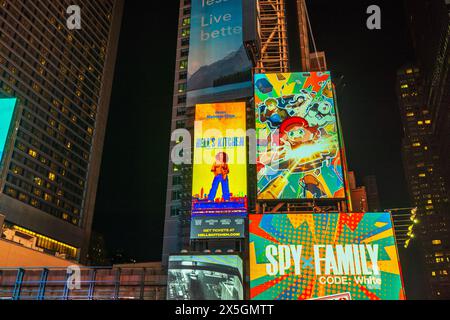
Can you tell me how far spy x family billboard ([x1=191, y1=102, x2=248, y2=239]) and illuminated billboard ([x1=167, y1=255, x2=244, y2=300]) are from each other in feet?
25.6

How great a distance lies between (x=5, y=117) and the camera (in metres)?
34.8

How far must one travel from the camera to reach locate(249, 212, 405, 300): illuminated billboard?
3139 centimetres

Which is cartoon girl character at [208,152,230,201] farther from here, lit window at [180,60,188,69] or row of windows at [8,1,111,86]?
row of windows at [8,1,111,86]

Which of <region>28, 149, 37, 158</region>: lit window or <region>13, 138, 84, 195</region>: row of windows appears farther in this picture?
<region>28, 149, 37, 158</region>: lit window

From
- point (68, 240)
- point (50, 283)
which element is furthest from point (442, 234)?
point (50, 283)

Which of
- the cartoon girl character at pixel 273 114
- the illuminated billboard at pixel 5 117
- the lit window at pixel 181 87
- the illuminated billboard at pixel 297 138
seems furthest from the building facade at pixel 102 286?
the lit window at pixel 181 87

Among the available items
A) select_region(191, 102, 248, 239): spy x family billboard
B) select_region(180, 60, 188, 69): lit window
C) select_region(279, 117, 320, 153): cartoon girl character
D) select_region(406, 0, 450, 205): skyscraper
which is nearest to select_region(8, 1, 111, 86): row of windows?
select_region(180, 60, 188, 69): lit window

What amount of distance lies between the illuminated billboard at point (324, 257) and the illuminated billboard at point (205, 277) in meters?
1.66

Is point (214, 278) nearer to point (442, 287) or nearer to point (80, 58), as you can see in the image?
point (80, 58)

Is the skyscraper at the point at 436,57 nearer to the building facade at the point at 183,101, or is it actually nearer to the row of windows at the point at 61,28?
the building facade at the point at 183,101

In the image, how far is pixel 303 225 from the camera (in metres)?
33.5

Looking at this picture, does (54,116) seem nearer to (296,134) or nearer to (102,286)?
(102,286)

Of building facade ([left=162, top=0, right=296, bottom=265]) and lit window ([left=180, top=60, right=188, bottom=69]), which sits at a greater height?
lit window ([left=180, top=60, right=188, bottom=69])
